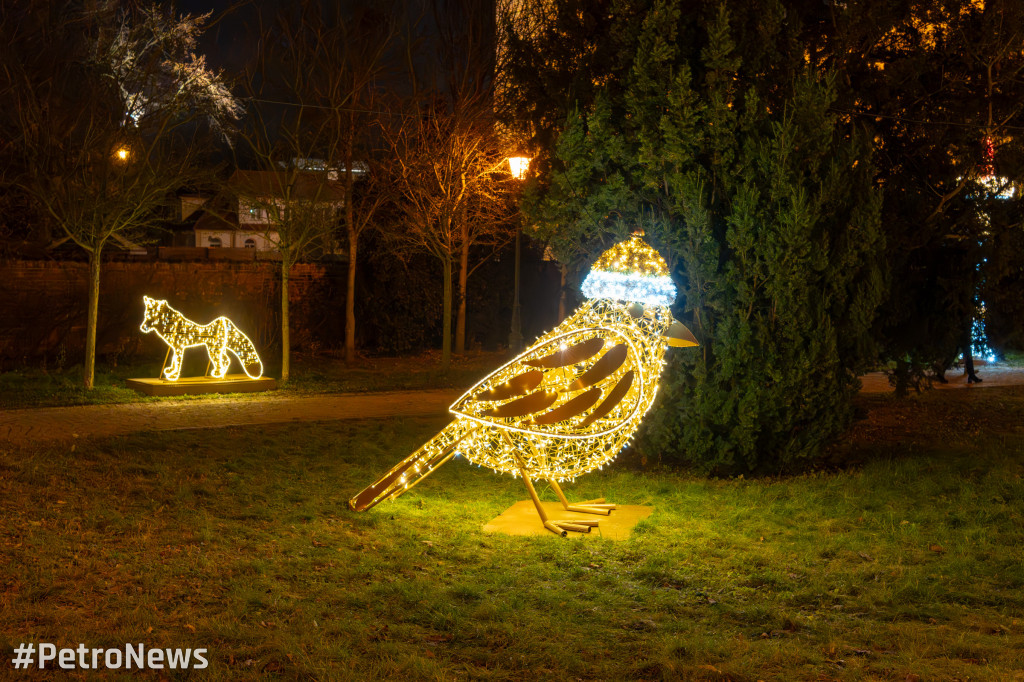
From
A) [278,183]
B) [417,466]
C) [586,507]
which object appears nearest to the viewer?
[417,466]

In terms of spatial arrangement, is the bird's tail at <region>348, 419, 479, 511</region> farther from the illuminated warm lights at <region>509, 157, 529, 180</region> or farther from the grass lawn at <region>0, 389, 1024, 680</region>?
the illuminated warm lights at <region>509, 157, 529, 180</region>

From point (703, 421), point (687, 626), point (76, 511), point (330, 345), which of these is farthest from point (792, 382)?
point (330, 345)

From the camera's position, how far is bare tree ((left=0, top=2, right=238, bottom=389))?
543 inches

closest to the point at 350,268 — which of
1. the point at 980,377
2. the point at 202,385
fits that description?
the point at 202,385

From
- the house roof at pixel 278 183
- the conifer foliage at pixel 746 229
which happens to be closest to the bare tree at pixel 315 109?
the house roof at pixel 278 183

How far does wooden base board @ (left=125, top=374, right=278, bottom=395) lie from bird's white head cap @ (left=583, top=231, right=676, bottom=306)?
8.21 m

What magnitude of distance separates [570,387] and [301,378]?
32.3 ft

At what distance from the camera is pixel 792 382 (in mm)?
8945

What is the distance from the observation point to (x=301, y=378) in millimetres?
16359

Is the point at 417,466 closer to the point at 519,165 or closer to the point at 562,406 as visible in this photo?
the point at 562,406

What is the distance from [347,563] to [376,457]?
149 inches

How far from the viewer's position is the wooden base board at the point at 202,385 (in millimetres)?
14031

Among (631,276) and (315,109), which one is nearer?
(631,276)

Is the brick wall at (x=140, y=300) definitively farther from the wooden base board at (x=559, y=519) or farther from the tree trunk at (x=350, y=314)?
the wooden base board at (x=559, y=519)
